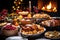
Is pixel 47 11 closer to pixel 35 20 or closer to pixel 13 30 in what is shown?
pixel 35 20

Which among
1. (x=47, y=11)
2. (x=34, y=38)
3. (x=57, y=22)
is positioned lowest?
(x=34, y=38)

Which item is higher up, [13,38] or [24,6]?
[24,6]

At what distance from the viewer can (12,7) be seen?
15.1 ft

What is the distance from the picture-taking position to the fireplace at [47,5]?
179 inches

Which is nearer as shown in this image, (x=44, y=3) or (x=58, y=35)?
(x=58, y=35)

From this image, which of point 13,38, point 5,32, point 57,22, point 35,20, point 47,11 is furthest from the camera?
point 47,11

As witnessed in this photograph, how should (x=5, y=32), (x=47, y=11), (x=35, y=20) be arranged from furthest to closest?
(x=47, y=11), (x=35, y=20), (x=5, y=32)

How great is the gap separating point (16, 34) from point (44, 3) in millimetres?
2892

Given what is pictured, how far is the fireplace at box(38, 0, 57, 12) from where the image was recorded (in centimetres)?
454

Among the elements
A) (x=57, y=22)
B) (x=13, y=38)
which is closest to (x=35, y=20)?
(x=57, y=22)

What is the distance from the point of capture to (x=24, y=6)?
464 cm

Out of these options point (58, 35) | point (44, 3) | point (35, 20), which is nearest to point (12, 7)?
point (44, 3)

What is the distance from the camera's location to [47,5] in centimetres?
464

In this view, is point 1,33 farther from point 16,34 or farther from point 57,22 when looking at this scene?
point 57,22
